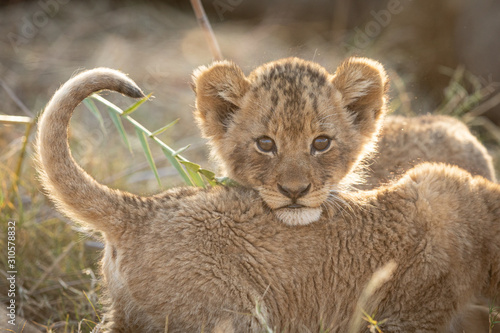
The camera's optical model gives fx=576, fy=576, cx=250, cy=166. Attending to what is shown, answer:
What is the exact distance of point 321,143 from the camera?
10.4 feet

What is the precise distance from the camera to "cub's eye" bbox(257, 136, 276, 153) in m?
3.16

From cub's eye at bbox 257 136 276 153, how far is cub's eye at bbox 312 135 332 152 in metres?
0.22

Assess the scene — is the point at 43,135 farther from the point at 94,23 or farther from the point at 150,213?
the point at 94,23

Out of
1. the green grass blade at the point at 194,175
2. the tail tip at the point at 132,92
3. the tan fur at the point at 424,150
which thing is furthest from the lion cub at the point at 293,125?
the tail tip at the point at 132,92

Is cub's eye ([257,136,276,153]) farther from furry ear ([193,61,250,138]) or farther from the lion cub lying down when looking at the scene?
furry ear ([193,61,250,138])

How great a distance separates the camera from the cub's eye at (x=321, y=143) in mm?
3153

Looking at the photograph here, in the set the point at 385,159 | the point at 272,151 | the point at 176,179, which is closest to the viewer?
the point at 272,151

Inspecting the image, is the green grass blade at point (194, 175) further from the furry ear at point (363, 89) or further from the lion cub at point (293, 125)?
the furry ear at point (363, 89)

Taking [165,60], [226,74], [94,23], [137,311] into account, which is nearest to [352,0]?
[165,60]

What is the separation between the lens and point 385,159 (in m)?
4.05

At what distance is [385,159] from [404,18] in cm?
370

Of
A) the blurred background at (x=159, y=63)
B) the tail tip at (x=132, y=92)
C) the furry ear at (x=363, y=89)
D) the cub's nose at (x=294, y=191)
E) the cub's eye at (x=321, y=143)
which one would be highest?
the tail tip at (x=132, y=92)

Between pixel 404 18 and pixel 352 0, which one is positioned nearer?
pixel 404 18

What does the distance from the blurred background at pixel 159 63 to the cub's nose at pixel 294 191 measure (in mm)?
1385
